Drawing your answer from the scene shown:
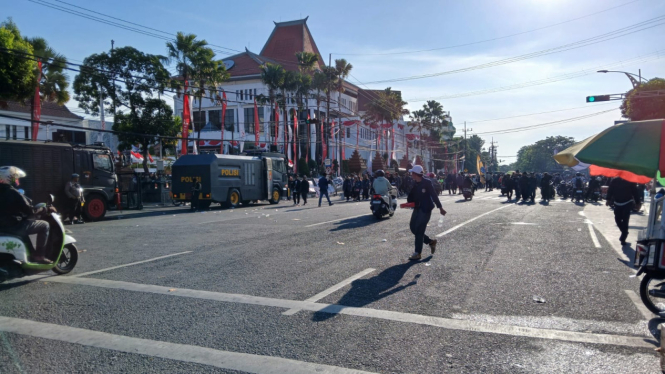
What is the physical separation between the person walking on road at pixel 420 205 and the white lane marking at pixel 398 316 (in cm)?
354

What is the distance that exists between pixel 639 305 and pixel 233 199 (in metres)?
21.8

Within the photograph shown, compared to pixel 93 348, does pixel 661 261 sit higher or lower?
higher

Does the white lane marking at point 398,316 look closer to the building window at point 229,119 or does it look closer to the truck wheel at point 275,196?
the truck wheel at point 275,196

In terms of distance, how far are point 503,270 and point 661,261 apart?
288cm

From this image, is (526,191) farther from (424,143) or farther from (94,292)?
(424,143)

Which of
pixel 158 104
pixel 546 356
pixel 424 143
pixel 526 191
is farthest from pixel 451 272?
pixel 424 143

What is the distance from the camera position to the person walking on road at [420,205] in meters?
9.08

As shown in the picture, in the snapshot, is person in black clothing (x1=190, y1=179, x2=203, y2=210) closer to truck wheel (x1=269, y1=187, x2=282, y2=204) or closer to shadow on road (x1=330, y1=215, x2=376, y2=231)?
truck wheel (x1=269, y1=187, x2=282, y2=204)

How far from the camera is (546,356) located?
4.37 meters

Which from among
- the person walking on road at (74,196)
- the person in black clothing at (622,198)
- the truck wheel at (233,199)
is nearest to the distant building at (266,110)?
the truck wheel at (233,199)

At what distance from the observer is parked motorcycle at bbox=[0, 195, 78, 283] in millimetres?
6906

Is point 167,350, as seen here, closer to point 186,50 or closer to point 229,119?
point 186,50

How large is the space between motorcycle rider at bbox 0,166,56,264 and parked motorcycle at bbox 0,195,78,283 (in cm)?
9

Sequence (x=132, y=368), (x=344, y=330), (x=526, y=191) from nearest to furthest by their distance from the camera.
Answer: (x=132, y=368) < (x=344, y=330) < (x=526, y=191)
